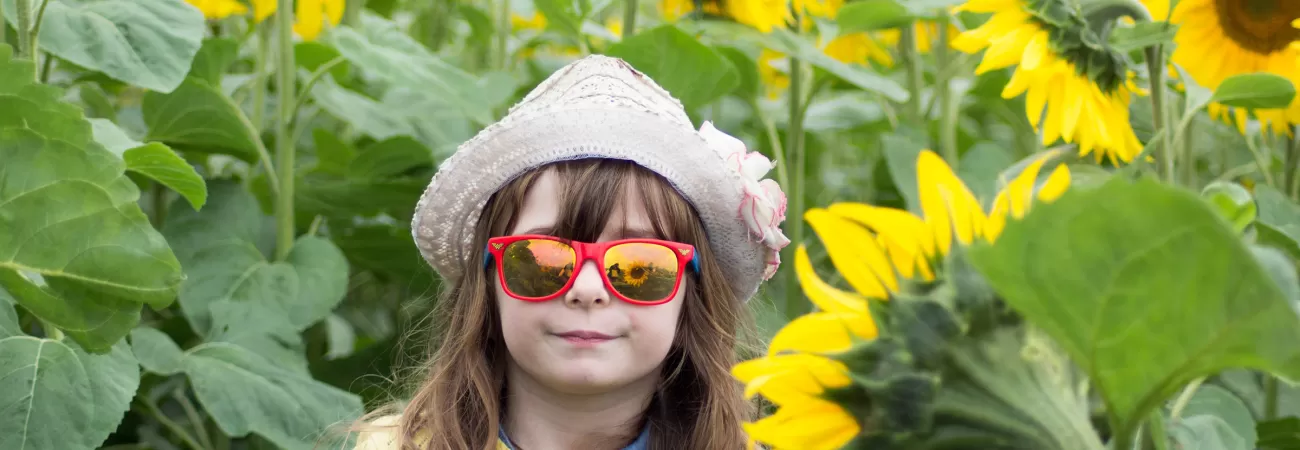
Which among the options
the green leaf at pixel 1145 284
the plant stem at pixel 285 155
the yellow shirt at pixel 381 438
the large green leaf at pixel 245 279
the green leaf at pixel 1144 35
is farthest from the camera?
the plant stem at pixel 285 155

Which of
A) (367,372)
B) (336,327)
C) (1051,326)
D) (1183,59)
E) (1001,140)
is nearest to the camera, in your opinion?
(1051,326)

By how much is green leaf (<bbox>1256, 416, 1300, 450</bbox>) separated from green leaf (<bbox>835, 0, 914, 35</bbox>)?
0.57 meters

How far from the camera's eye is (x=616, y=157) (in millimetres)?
1020

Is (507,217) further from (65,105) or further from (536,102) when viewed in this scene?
(65,105)

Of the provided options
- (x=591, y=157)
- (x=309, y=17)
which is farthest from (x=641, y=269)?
(x=309, y=17)

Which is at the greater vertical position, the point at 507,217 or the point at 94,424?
the point at 507,217

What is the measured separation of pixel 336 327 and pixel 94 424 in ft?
2.86

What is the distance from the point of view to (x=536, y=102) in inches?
42.3

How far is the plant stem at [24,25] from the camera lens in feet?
3.61

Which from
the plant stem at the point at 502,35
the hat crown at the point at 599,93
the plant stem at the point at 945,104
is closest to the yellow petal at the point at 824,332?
the hat crown at the point at 599,93

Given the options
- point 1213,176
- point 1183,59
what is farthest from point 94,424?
point 1213,176

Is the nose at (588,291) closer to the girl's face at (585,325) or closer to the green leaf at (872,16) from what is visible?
the girl's face at (585,325)

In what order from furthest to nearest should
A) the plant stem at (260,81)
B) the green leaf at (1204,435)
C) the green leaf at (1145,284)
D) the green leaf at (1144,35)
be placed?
the plant stem at (260,81) < the green leaf at (1144,35) < the green leaf at (1204,435) < the green leaf at (1145,284)

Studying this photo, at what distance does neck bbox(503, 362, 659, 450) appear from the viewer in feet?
→ 3.50
